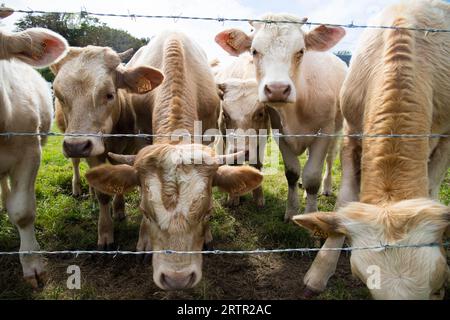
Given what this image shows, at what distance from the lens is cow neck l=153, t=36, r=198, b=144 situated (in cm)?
366

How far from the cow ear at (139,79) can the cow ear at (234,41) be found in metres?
1.17

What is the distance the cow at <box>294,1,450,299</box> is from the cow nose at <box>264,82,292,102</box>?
63 centimetres

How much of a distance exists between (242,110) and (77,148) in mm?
2397

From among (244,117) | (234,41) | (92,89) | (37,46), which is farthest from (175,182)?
(244,117)

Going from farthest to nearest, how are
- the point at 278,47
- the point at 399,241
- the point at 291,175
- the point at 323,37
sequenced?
1. the point at 291,175
2. the point at 323,37
3. the point at 278,47
4. the point at 399,241

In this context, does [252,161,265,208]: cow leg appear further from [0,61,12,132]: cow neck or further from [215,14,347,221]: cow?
[0,61,12,132]: cow neck

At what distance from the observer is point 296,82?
188 inches

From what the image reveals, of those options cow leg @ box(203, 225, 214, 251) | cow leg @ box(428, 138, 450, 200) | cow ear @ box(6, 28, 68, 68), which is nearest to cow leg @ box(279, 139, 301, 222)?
cow leg @ box(203, 225, 214, 251)

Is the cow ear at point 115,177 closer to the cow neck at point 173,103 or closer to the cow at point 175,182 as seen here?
the cow at point 175,182

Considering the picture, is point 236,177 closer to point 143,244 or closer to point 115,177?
point 115,177

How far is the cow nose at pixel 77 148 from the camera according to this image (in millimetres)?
3703
